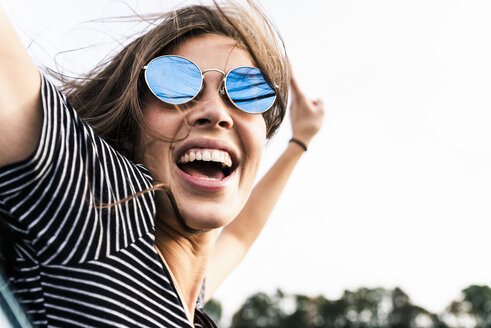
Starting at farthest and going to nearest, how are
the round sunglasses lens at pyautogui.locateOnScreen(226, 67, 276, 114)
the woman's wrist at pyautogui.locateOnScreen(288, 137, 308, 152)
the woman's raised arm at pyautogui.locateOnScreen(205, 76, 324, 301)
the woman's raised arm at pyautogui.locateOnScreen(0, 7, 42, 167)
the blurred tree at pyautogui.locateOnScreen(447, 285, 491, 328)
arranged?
the blurred tree at pyautogui.locateOnScreen(447, 285, 491, 328)
the woman's wrist at pyautogui.locateOnScreen(288, 137, 308, 152)
the woman's raised arm at pyautogui.locateOnScreen(205, 76, 324, 301)
the round sunglasses lens at pyautogui.locateOnScreen(226, 67, 276, 114)
the woman's raised arm at pyautogui.locateOnScreen(0, 7, 42, 167)

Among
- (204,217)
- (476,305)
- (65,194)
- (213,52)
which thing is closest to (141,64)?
(213,52)

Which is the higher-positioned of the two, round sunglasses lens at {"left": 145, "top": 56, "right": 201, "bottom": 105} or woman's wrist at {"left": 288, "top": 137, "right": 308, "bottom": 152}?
woman's wrist at {"left": 288, "top": 137, "right": 308, "bottom": 152}

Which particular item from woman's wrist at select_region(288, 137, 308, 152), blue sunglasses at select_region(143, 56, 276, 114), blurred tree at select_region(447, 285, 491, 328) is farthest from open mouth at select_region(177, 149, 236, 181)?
blurred tree at select_region(447, 285, 491, 328)

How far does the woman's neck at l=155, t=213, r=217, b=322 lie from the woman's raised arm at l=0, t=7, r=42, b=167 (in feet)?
3.45

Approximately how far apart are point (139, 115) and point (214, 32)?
668mm

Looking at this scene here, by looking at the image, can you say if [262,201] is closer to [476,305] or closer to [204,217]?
[204,217]

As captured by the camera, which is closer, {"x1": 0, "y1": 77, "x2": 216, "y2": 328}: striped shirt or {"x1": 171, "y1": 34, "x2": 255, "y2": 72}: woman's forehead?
{"x1": 0, "y1": 77, "x2": 216, "y2": 328}: striped shirt

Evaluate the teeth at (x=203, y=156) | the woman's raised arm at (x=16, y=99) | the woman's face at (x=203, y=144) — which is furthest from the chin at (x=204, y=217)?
the woman's raised arm at (x=16, y=99)

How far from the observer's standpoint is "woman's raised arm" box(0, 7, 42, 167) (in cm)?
134

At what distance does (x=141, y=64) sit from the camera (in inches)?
98.7

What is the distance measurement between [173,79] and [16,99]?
111cm

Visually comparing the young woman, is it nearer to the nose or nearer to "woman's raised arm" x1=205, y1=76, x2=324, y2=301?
the nose

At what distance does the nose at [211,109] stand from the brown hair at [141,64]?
0.27 metres

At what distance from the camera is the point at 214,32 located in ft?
8.91
